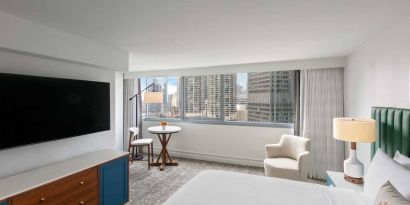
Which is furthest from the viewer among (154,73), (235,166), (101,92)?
(154,73)

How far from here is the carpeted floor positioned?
118 inches

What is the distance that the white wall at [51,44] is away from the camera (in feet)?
6.03

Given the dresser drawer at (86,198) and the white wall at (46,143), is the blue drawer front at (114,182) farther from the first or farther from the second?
the white wall at (46,143)

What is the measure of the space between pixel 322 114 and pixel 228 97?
2018 millimetres

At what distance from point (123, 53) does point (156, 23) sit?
1.42 metres

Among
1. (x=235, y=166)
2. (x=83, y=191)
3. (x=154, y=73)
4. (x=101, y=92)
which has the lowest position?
(x=235, y=166)

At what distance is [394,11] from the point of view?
172 cm

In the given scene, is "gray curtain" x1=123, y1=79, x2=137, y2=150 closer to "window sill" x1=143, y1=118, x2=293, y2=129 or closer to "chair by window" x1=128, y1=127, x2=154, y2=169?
"window sill" x1=143, y1=118, x2=293, y2=129

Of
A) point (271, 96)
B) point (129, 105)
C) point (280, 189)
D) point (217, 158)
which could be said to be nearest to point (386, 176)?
point (280, 189)

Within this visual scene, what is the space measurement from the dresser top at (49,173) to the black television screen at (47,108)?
319 mm

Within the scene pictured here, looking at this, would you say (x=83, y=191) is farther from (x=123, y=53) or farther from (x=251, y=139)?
(x=251, y=139)

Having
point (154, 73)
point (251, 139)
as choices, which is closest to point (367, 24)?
point (251, 139)

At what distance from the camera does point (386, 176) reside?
4.94ft

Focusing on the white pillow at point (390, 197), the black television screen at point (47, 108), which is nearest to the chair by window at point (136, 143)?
the black television screen at point (47, 108)
